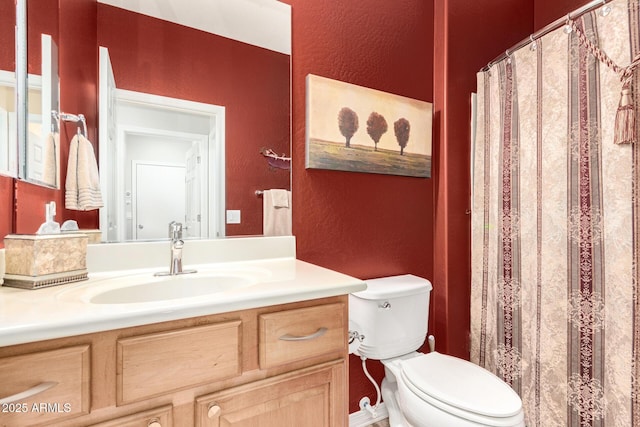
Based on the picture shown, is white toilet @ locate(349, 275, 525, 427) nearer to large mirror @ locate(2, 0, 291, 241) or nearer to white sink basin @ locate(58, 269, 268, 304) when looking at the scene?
white sink basin @ locate(58, 269, 268, 304)

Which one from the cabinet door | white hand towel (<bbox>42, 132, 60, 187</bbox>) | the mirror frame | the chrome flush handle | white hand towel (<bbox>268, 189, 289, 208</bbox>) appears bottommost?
the cabinet door

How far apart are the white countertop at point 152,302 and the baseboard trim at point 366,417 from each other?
35.6 inches

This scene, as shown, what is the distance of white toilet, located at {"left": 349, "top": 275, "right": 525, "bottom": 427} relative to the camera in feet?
3.36

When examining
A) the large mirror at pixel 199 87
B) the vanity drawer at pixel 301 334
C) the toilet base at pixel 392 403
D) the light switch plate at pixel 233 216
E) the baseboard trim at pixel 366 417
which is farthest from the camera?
the baseboard trim at pixel 366 417

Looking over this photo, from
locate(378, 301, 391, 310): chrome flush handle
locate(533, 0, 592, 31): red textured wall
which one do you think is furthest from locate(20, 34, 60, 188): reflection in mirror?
locate(533, 0, 592, 31): red textured wall

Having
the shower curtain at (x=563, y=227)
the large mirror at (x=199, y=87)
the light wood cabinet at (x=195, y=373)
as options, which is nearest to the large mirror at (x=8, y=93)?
the large mirror at (x=199, y=87)

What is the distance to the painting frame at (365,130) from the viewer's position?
1434 mm

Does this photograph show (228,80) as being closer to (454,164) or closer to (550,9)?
(454,164)

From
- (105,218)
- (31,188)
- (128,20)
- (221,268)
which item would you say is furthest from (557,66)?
(31,188)

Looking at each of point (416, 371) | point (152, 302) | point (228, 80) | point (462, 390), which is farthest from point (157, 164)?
point (462, 390)

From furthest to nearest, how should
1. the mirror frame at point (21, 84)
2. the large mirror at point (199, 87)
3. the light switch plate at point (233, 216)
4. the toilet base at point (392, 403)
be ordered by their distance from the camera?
the toilet base at point (392, 403) < the light switch plate at point (233, 216) < the large mirror at point (199, 87) < the mirror frame at point (21, 84)

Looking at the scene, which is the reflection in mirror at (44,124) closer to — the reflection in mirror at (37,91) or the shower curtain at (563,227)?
the reflection in mirror at (37,91)

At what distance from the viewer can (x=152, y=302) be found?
2.22 feet

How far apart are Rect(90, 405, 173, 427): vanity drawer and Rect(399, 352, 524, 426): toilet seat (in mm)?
867
